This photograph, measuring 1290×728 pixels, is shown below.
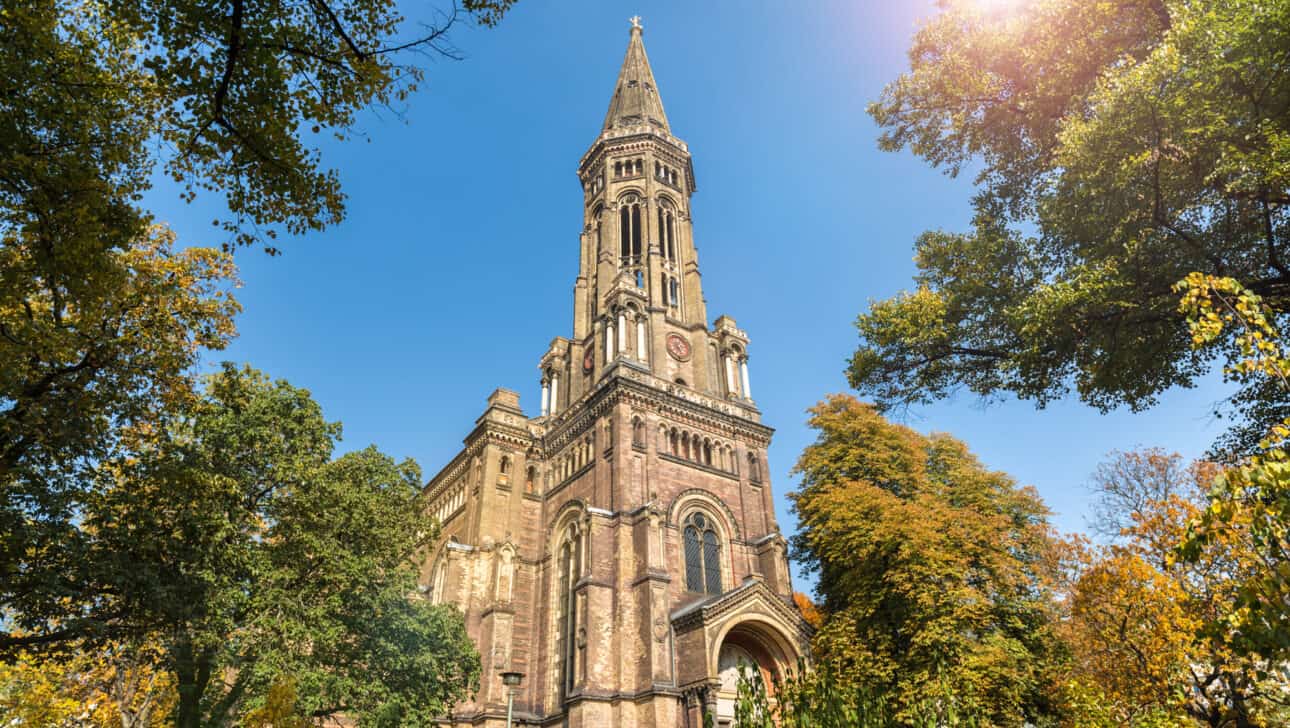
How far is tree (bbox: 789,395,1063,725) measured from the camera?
2008 centimetres

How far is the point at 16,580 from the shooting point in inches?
484

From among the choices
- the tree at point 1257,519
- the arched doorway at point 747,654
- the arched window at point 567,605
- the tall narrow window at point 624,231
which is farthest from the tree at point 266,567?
Answer: the tall narrow window at point 624,231

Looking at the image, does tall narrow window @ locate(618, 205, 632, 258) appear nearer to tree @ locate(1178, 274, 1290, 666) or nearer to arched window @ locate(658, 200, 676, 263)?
arched window @ locate(658, 200, 676, 263)

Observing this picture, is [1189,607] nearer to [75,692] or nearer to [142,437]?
[142,437]

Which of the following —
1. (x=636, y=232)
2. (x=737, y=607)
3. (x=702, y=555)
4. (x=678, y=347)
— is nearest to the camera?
(x=737, y=607)

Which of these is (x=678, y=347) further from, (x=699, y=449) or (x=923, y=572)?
(x=923, y=572)

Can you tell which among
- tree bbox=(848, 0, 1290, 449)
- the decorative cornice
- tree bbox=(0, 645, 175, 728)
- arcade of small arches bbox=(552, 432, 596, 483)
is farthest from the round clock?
tree bbox=(0, 645, 175, 728)

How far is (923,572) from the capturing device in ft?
68.9

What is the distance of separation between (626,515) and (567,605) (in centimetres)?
467

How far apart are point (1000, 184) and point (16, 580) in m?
19.5

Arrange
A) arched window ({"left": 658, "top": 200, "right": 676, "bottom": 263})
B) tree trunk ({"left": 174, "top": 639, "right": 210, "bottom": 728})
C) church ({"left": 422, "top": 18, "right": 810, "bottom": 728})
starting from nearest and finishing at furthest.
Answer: tree trunk ({"left": 174, "top": 639, "right": 210, "bottom": 728}) → church ({"left": 422, "top": 18, "right": 810, "bottom": 728}) → arched window ({"left": 658, "top": 200, "right": 676, "bottom": 263})

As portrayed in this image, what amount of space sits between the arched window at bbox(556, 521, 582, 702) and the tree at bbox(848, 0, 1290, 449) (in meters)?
18.0

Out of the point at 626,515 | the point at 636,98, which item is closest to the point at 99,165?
the point at 626,515

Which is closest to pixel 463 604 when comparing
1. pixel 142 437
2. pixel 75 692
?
pixel 75 692
